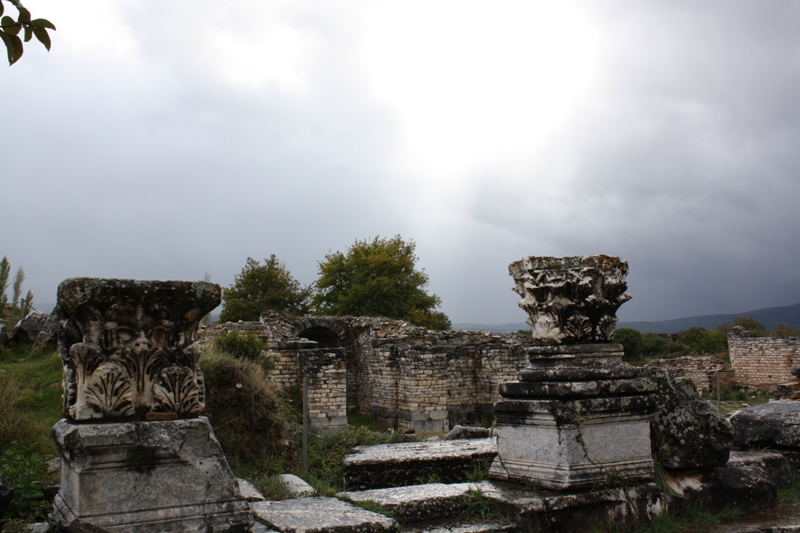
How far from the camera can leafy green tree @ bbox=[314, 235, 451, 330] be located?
3681 centimetres

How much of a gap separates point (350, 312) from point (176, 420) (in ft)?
112

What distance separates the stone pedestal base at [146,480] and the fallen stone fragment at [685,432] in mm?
2439

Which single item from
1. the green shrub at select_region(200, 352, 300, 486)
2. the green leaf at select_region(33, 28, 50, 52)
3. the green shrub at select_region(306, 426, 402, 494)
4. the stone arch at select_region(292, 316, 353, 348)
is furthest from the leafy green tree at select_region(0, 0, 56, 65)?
the stone arch at select_region(292, 316, 353, 348)

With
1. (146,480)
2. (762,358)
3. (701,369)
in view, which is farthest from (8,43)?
(762,358)

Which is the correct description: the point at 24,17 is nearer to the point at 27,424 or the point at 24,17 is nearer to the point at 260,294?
the point at 27,424

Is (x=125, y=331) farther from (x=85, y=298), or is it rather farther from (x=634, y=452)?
(x=634, y=452)

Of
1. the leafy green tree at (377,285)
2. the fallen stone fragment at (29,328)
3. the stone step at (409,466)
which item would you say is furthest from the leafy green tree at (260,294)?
the stone step at (409,466)

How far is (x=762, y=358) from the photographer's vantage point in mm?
27656

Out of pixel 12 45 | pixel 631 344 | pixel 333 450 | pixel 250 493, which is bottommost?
pixel 333 450

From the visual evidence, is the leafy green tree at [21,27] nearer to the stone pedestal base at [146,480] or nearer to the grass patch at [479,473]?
the stone pedestal base at [146,480]

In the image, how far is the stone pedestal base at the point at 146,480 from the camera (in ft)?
7.66

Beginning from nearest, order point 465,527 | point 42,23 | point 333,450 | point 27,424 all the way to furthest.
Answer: point 42,23
point 465,527
point 27,424
point 333,450

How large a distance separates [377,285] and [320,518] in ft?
112

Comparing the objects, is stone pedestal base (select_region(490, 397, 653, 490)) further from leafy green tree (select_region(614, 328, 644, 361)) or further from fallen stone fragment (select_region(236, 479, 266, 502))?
leafy green tree (select_region(614, 328, 644, 361))
